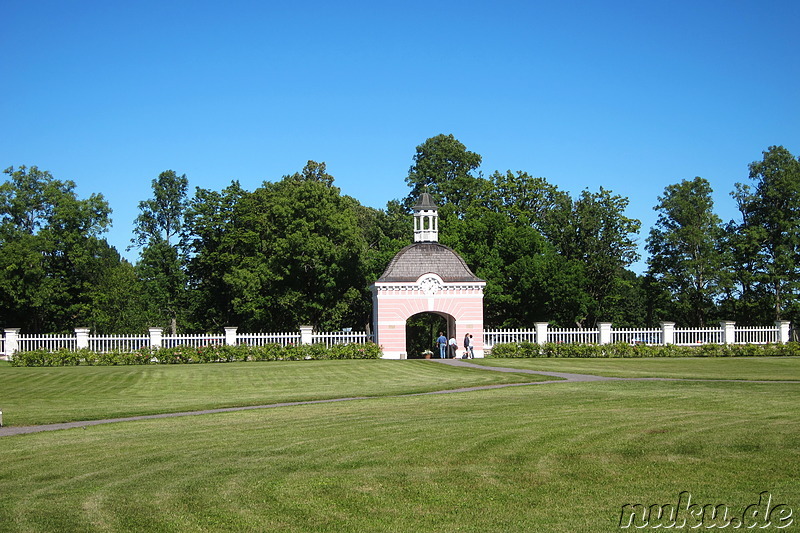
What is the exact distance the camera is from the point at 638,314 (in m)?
76.9

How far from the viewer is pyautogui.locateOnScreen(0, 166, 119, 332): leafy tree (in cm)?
4841

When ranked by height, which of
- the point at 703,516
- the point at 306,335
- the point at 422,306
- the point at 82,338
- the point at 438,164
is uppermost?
the point at 438,164

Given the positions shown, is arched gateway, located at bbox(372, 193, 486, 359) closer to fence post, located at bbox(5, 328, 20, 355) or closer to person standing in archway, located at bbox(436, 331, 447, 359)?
person standing in archway, located at bbox(436, 331, 447, 359)

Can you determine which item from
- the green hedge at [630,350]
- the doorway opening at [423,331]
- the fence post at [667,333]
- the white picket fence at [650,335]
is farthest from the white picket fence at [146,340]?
the fence post at [667,333]

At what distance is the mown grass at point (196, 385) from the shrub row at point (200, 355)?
1926 mm

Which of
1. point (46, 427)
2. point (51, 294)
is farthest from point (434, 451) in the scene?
point (51, 294)

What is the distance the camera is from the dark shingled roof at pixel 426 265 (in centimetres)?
3756

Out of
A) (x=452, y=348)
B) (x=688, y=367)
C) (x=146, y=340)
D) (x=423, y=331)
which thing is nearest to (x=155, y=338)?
(x=146, y=340)

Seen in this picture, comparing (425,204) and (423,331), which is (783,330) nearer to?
(425,204)

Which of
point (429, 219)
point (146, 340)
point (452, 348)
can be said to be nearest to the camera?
point (146, 340)

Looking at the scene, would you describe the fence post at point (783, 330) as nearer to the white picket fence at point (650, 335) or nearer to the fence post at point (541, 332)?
the white picket fence at point (650, 335)

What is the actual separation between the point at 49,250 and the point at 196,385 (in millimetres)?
31972

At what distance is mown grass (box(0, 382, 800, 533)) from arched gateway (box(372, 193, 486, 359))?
2196 centimetres

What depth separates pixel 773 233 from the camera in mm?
51250
